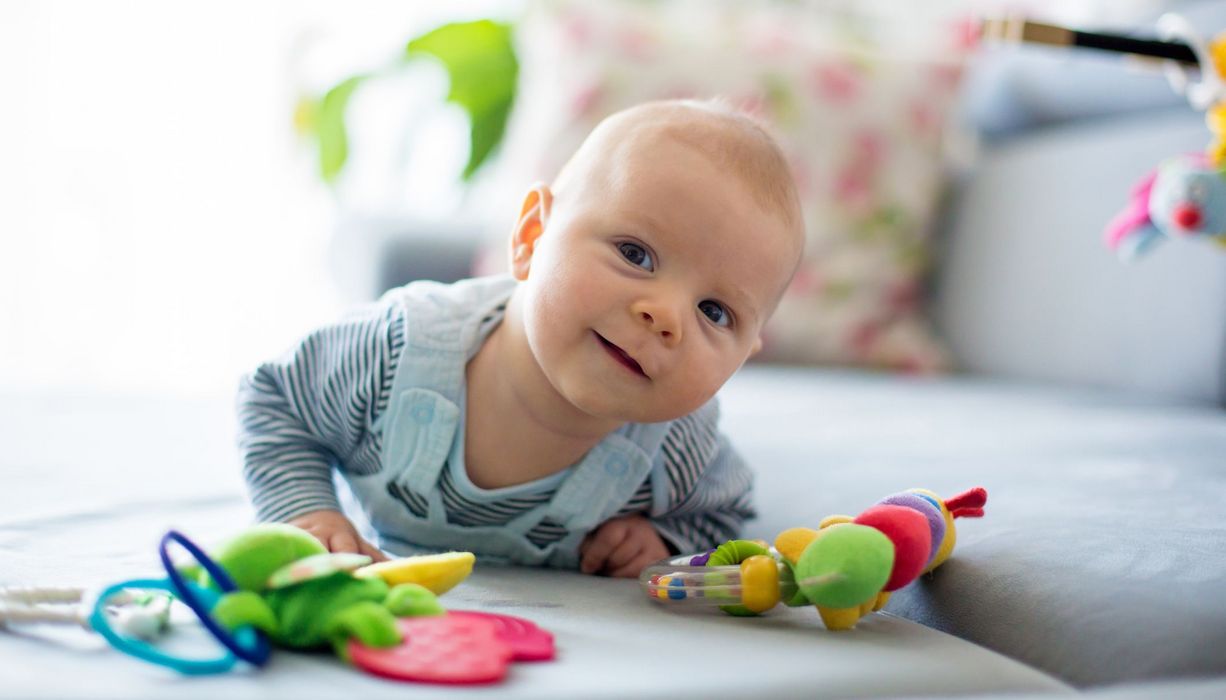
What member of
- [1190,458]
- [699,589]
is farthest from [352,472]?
[1190,458]

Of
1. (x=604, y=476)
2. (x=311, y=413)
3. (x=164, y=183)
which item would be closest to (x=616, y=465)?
(x=604, y=476)

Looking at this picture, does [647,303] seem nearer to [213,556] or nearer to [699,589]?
[699,589]

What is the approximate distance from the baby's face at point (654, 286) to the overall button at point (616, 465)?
108mm

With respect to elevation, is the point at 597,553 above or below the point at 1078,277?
below

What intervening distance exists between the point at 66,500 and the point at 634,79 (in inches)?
48.7

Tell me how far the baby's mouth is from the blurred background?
1.15 m

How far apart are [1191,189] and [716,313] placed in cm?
67

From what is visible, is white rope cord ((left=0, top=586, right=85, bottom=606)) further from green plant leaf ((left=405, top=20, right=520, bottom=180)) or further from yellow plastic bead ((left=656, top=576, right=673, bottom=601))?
green plant leaf ((left=405, top=20, right=520, bottom=180))

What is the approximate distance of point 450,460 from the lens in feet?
2.96

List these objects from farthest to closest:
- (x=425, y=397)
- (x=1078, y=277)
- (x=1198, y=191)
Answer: (x=1078, y=277), (x=1198, y=191), (x=425, y=397)

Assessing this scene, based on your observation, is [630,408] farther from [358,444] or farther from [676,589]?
[358,444]

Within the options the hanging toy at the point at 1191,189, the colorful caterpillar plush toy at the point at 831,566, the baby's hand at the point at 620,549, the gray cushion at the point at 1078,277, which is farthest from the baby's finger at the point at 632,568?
the gray cushion at the point at 1078,277

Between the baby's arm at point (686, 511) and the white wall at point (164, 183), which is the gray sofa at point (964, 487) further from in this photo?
the white wall at point (164, 183)

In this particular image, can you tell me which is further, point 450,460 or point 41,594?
point 450,460
